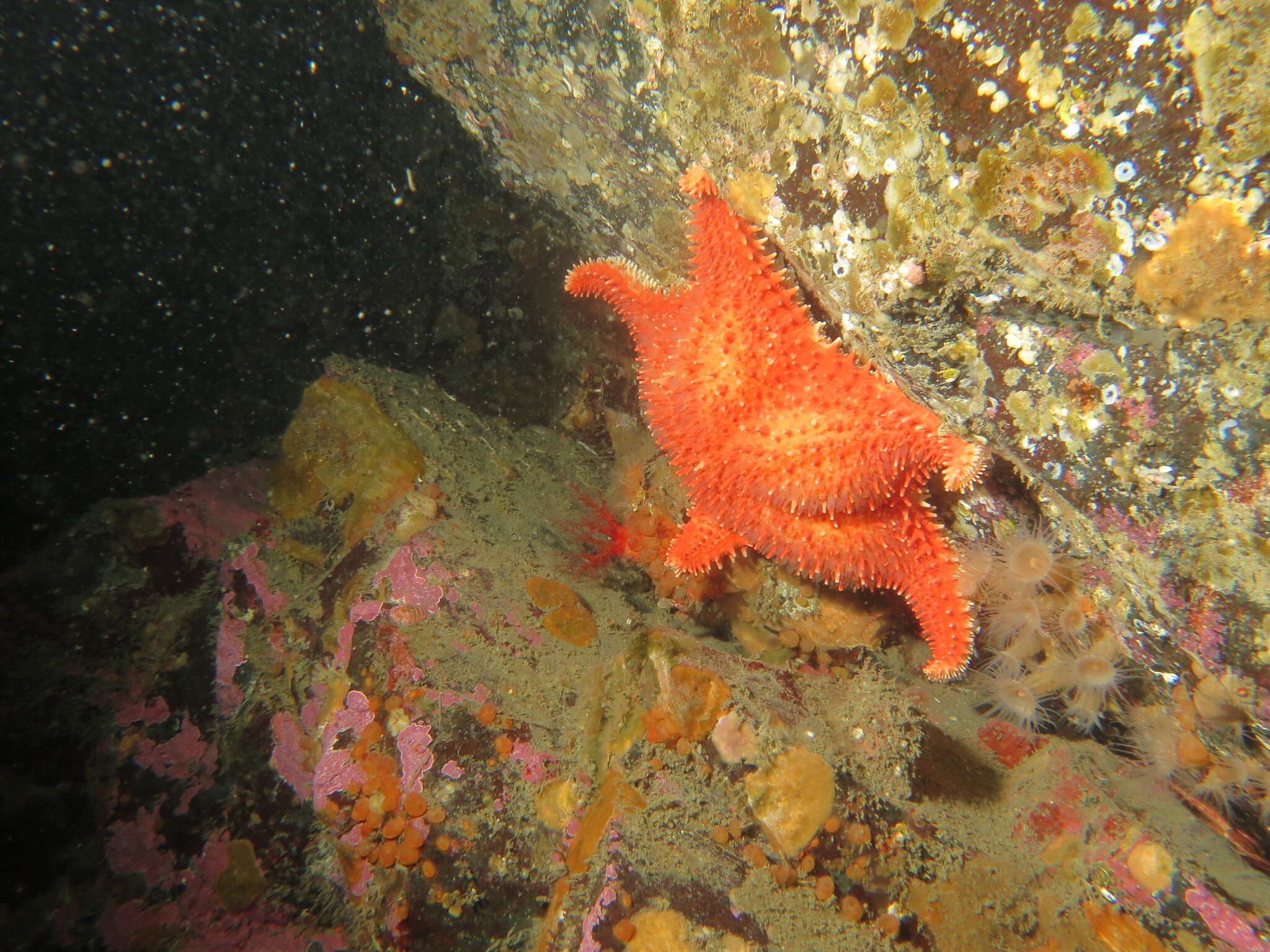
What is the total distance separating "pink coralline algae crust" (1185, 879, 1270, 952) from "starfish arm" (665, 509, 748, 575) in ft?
7.73

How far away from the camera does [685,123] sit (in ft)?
9.72

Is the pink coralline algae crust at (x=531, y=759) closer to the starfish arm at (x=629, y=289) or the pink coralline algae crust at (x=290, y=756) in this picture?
the pink coralline algae crust at (x=290, y=756)

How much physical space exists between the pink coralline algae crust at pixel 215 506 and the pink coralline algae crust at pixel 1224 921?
5460 millimetres

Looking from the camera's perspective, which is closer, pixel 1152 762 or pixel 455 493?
pixel 1152 762

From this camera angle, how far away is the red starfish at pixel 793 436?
2502 mm

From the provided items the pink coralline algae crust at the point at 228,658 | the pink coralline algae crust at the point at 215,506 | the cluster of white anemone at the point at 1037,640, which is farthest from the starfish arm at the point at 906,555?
the pink coralline algae crust at the point at 215,506

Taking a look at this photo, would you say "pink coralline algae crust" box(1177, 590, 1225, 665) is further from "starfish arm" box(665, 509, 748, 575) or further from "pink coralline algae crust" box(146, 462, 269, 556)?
"pink coralline algae crust" box(146, 462, 269, 556)

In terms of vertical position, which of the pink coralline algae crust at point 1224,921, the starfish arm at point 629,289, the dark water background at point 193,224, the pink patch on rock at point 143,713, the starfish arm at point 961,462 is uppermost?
the dark water background at point 193,224

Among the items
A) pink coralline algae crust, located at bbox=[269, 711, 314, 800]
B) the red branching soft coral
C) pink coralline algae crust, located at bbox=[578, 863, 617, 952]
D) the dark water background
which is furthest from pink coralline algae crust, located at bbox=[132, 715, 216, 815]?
the red branching soft coral

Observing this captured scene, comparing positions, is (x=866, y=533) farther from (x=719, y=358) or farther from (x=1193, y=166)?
(x=1193, y=166)

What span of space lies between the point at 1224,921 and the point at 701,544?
2.63m

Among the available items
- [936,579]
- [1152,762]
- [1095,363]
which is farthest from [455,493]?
[1152,762]

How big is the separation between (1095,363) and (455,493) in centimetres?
Result: 352

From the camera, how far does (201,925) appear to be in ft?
9.94
